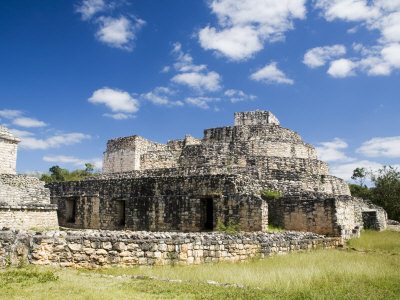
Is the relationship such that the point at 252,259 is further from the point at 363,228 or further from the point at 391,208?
the point at 391,208

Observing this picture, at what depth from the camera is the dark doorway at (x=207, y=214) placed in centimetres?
1345

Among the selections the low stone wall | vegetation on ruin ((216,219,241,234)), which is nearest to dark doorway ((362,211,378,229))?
vegetation on ruin ((216,219,241,234))

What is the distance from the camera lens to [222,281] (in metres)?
5.64

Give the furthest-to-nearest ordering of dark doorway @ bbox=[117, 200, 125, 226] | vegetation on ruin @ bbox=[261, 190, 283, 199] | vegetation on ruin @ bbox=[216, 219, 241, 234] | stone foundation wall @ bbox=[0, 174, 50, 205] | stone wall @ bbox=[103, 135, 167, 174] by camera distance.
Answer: stone wall @ bbox=[103, 135, 167, 174] → dark doorway @ bbox=[117, 200, 125, 226] → stone foundation wall @ bbox=[0, 174, 50, 205] → vegetation on ruin @ bbox=[261, 190, 283, 199] → vegetation on ruin @ bbox=[216, 219, 241, 234]

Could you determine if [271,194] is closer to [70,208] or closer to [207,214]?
[207,214]

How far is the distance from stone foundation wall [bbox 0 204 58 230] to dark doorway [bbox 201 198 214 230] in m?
6.80

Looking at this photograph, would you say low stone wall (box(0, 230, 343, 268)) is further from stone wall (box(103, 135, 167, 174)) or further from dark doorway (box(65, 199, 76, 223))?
stone wall (box(103, 135, 167, 174))

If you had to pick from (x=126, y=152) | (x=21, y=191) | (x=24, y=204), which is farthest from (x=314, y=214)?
(x=126, y=152)

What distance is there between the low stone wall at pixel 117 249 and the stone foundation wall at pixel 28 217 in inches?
286

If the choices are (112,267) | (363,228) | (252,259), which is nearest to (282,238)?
(252,259)

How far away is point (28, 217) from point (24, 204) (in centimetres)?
59

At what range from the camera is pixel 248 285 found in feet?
17.5

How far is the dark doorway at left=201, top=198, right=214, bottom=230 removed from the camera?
44.1ft

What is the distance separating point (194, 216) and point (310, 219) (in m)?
4.35
